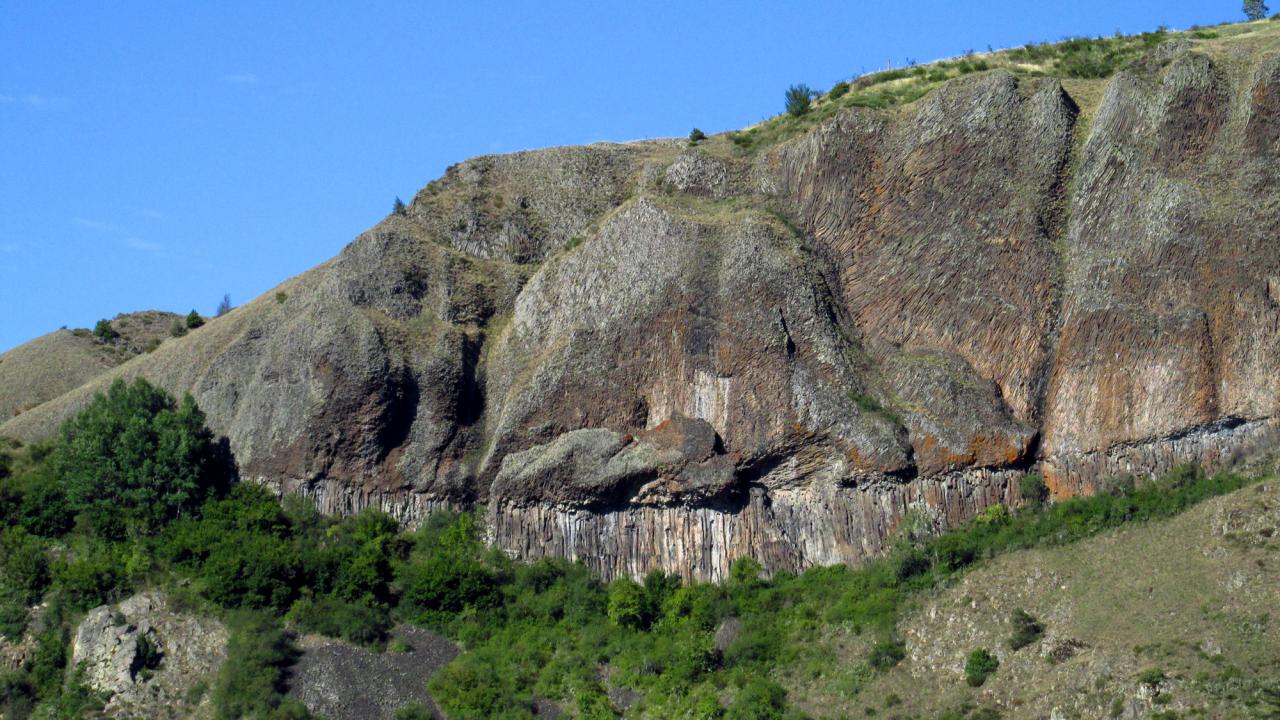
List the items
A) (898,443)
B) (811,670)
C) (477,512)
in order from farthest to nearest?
(477,512)
(898,443)
(811,670)

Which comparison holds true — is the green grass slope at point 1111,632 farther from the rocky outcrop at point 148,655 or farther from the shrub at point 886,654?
the rocky outcrop at point 148,655

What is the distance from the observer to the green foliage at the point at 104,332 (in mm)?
85688

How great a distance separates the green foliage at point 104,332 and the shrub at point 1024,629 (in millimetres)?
56257

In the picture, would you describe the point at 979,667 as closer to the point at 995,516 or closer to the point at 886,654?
the point at 886,654

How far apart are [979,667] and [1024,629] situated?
166cm

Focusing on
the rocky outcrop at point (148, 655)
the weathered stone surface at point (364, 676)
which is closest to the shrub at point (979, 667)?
the weathered stone surface at point (364, 676)

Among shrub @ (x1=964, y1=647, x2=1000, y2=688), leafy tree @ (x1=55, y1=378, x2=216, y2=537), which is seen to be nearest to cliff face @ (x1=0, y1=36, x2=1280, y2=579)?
leafy tree @ (x1=55, y1=378, x2=216, y2=537)

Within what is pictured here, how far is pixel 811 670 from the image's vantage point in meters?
47.6

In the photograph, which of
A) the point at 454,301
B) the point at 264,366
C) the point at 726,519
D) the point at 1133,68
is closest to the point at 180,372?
the point at 264,366

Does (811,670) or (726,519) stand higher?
(726,519)

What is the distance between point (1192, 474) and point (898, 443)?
29.3ft

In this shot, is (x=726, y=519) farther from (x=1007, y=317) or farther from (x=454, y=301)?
(x=454, y=301)

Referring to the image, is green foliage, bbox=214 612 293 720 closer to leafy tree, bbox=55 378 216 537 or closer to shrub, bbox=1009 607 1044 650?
leafy tree, bbox=55 378 216 537

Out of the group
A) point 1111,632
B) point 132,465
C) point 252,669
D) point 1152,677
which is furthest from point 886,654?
point 132,465
